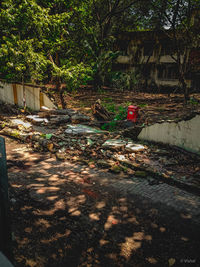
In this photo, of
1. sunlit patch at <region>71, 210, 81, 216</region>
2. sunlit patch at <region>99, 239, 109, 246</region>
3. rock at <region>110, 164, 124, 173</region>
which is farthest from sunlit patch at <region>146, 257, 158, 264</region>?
rock at <region>110, 164, 124, 173</region>

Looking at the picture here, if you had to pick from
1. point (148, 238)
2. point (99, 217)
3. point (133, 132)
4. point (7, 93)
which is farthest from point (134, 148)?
point (7, 93)

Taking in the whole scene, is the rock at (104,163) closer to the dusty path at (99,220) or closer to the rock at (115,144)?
the dusty path at (99,220)

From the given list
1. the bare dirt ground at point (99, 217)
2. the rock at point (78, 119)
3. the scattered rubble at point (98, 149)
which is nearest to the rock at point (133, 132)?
the scattered rubble at point (98, 149)

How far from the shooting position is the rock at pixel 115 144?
6.43 m

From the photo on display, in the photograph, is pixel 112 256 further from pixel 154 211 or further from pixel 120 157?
pixel 120 157

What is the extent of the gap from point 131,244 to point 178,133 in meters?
4.01

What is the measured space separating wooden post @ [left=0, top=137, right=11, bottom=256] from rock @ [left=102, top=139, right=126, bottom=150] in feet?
15.0

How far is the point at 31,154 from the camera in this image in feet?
20.9

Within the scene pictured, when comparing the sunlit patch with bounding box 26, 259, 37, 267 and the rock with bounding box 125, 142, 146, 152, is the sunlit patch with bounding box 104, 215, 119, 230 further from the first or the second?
the rock with bounding box 125, 142, 146, 152

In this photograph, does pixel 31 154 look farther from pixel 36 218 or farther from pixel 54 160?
pixel 36 218

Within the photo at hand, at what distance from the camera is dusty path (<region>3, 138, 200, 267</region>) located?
107 inches

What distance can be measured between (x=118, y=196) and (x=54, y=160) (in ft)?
8.61

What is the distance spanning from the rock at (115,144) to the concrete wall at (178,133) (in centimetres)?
98

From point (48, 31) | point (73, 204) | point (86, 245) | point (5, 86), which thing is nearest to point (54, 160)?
point (73, 204)
